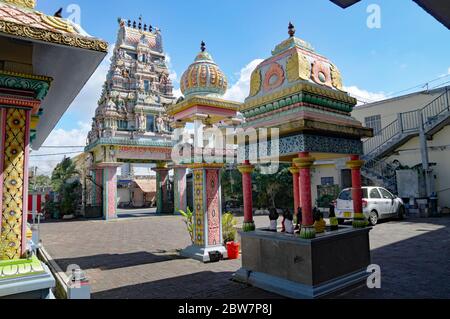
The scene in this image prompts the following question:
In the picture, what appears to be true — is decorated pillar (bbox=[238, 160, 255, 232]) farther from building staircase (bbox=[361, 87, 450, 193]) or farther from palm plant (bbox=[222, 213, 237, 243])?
building staircase (bbox=[361, 87, 450, 193])

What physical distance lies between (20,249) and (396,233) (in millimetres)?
10915

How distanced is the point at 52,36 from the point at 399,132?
60.3 feet

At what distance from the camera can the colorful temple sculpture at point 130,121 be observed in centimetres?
2014

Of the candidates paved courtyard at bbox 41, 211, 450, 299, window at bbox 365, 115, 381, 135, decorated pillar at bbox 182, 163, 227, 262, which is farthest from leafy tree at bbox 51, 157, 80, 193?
window at bbox 365, 115, 381, 135

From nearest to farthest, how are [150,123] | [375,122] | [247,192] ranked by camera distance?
[247,192] → [375,122] → [150,123]

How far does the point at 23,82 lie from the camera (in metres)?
3.57

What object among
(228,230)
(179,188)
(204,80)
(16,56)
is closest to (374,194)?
(228,230)

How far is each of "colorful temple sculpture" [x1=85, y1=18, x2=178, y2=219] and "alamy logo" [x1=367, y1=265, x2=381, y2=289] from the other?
673 inches

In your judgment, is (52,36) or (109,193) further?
(109,193)

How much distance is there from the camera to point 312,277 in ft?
15.3

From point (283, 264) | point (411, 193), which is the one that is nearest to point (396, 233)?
point (411, 193)

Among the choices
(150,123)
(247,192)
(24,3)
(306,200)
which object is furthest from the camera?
(150,123)

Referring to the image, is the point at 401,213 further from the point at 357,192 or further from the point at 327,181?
the point at 357,192
